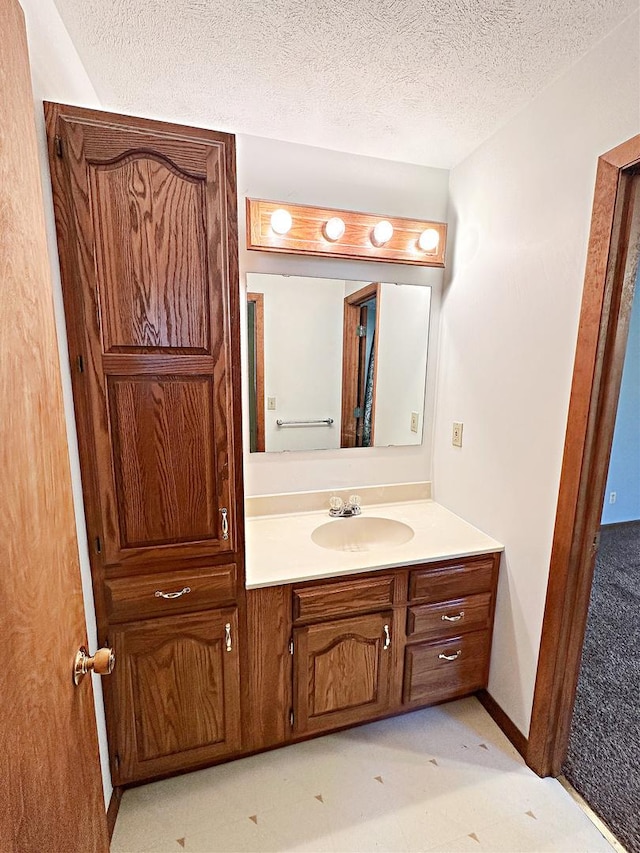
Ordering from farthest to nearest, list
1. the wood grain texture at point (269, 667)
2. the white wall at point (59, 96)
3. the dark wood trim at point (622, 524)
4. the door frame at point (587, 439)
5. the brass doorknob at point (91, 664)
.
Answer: the dark wood trim at point (622, 524) → the wood grain texture at point (269, 667) → the door frame at point (587, 439) → the white wall at point (59, 96) → the brass doorknob at point (91, 664)

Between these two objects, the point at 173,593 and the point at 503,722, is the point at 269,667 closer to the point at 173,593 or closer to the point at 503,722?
the point at 173,593

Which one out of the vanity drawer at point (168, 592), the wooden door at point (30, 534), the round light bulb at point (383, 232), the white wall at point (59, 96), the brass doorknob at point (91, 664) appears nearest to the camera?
the wooden door at point (30, 534)

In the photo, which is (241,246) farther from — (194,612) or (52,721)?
(52,721)

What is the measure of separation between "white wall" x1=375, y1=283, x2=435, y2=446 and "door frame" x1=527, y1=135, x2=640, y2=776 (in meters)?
0.80

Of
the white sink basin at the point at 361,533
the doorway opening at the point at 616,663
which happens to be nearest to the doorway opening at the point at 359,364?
the white sink basin at the point at 361,533

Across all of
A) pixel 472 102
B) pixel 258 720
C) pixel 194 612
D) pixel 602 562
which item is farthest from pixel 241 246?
pixel 602 562

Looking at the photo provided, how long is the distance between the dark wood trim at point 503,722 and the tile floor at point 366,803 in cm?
3

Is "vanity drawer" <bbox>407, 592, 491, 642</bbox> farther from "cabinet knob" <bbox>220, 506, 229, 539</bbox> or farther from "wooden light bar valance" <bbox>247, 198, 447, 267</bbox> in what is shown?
"wooden light bar valance" <bbox>247, 198, 447, 267</bbox>

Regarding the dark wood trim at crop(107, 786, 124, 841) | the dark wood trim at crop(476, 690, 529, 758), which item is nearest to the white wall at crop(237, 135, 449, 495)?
the dark wood trim at crop(476, 690, 529, 758)

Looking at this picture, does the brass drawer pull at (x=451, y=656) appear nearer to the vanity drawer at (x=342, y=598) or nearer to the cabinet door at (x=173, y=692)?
the vanity drawer at (x=342, y=598)

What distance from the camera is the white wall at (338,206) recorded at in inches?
64.4

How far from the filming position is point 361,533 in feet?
6.15

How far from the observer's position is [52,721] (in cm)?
68

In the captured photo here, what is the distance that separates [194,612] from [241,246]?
1418 millimetres
